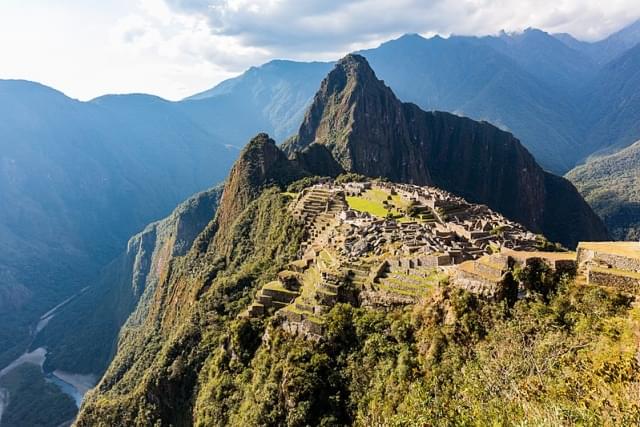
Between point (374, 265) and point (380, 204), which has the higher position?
point (380, 204)

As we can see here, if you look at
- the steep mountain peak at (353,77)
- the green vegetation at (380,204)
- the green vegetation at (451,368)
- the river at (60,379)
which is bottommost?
the river at (60,379)

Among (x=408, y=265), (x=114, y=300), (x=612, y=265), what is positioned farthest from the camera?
(x=114, y=300)

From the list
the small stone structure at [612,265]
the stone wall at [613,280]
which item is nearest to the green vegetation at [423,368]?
the stone wall at [613,280]

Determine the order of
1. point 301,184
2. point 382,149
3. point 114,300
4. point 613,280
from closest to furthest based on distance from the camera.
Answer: point 613,280 < point 301,184 < point 114,300 < point 382,149

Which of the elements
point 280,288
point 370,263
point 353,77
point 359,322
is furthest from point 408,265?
point 353,77

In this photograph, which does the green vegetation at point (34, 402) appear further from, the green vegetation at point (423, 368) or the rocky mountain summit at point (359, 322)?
the green vegetation at point (423, 368)

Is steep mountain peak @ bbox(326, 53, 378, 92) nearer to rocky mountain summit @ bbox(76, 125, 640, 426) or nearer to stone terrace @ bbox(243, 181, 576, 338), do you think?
rocky mountain summit @ bbox(76, 125, 640, 426)

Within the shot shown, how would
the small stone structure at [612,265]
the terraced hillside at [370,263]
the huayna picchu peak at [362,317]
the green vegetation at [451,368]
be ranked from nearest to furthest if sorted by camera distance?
the green vegetation at [451,368] → the small stone structure at [612,265] → the huayna picchu peak at [362,317] → the terraced hillside at [370,263]

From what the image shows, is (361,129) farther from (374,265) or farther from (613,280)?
(613,280)

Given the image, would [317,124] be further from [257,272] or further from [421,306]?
[421,306]

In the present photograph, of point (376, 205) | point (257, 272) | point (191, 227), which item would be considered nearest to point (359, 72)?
point (191, 227)
